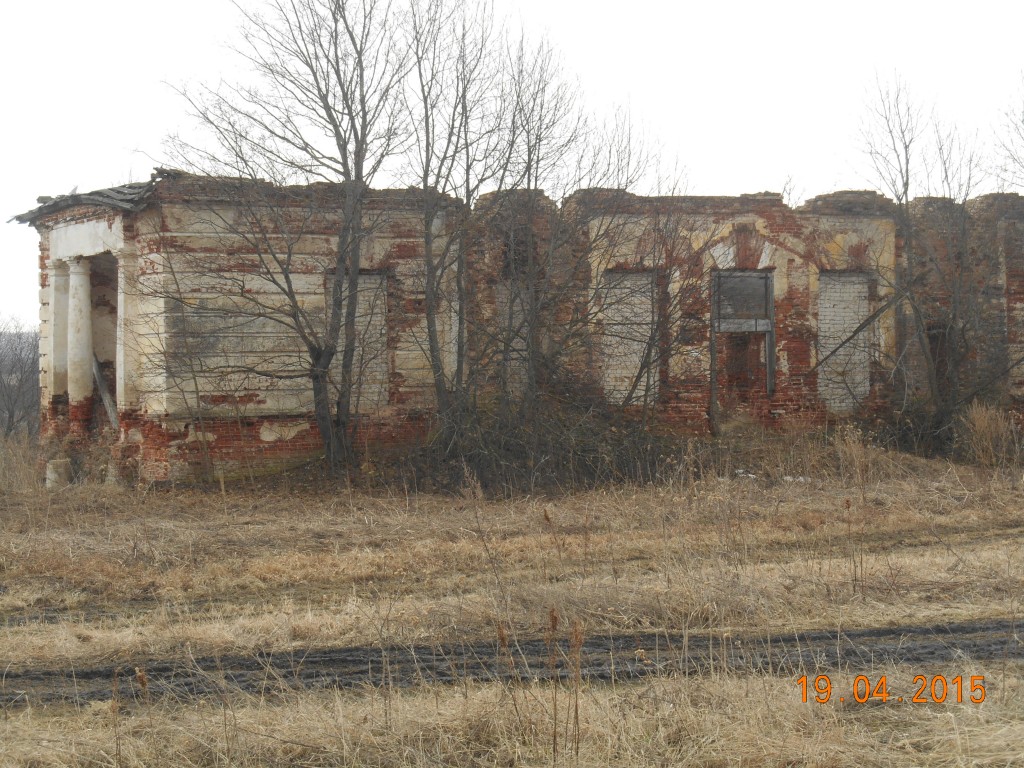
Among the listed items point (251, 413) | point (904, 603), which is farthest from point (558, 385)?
point (904, 603)

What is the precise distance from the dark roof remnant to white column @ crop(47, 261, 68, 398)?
3.30 ft

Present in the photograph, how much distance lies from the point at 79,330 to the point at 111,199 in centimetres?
247

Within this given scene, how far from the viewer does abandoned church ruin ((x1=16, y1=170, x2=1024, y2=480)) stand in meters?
13.1

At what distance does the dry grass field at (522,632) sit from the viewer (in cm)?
394

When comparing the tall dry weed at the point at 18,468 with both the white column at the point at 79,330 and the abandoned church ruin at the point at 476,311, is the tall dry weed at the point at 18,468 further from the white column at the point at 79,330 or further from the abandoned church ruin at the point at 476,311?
the white column at the point at 79,330

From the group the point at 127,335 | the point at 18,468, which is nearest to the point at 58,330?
the point at 127,335

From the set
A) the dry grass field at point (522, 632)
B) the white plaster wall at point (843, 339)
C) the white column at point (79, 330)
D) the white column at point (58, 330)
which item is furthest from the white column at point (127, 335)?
the white plaster wall at point (843, 339)

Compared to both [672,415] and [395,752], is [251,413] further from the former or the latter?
[395,752]

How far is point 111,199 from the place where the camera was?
13.3 m

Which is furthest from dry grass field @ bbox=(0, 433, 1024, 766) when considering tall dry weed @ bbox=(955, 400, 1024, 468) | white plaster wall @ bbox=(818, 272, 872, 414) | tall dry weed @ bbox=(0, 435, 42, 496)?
white plaster wall @ bbox=(818, 272, 872, 414)

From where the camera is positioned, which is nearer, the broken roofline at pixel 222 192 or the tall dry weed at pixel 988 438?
the broken roofline at pixel 222 192

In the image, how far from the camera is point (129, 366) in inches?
539

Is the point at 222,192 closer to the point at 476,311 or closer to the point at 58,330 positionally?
the point at 476,311
